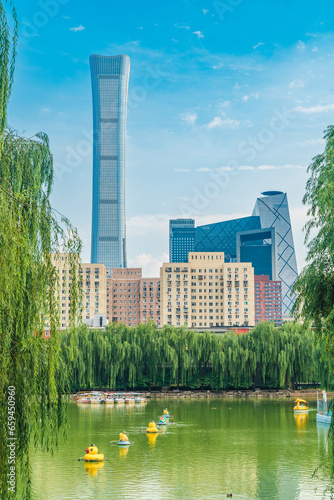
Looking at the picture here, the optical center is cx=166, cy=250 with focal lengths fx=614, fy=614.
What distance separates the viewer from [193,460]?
23297 mm

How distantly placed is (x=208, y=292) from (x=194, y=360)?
68.9 metres

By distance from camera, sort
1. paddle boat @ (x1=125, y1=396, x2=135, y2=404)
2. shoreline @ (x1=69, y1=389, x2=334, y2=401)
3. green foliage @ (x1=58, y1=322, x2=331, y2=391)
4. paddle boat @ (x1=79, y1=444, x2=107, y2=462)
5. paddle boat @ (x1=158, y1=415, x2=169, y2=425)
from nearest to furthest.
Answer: paddle boat @ (x1=79, y1=444, x2=107, y2=462) → paddle boat @ (x1=158, y1=415, x2=169, y2=425) → paddle boat @ (x1=125, y1=396, x2=135, y2=404) → shoreline @ (x1=69, y1=389, x2=334, y2=401) → green foliage @ (x1=58, y1=322, x2=331, y2=391)

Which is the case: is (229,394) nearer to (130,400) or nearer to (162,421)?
(130,400)

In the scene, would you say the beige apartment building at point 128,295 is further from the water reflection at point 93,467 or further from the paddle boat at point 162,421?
the water reflection at point 93,467

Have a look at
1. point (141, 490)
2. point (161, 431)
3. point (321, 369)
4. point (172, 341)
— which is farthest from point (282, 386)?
point (141, 490)

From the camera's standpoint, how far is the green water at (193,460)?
18766 mm

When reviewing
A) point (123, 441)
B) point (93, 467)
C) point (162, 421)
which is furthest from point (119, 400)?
point (93, 467)

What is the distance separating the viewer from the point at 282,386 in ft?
169

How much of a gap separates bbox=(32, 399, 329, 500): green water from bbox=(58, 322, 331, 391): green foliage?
1325cm

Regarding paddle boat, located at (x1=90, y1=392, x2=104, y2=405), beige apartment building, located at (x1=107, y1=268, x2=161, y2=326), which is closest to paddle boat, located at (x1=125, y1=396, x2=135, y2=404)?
paddle boat, located at (x1=90, y1=392, x2=104, y2=405)

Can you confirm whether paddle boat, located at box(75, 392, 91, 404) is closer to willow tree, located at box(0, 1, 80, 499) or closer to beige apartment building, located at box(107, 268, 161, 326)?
willow tree, located at box(0, 1, 80, 499)

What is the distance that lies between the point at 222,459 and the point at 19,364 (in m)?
17.3

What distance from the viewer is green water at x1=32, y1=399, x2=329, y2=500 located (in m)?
18.8

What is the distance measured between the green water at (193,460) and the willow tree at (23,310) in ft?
34.3
